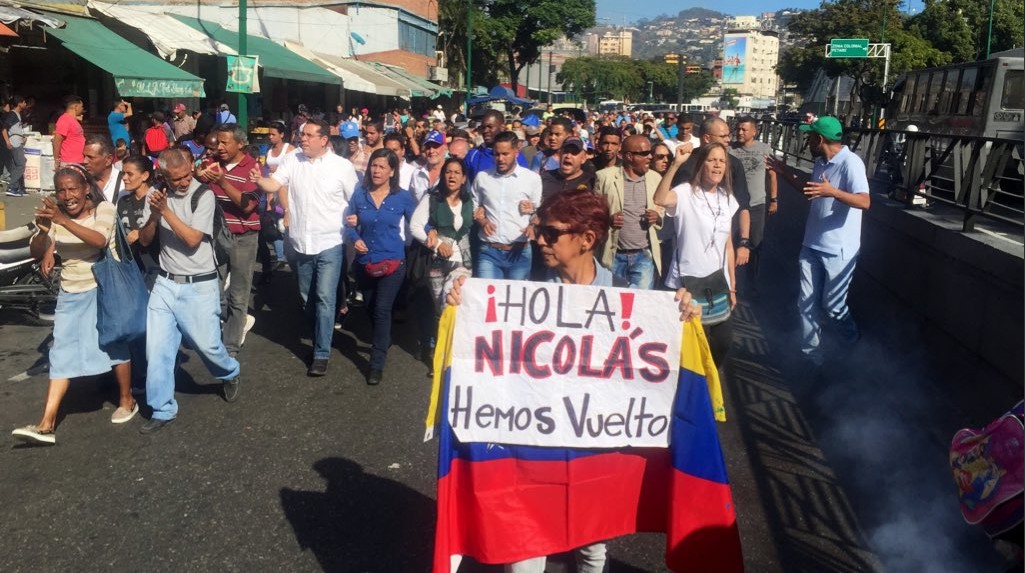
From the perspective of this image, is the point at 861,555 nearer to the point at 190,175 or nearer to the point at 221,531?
the point at 221,531

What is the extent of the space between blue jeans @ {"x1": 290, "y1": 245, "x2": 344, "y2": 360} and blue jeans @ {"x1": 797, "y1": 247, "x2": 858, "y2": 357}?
135 inches

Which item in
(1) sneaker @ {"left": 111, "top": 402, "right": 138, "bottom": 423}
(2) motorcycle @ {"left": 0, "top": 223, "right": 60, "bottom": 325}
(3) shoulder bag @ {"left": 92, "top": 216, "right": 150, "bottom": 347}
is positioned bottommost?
(1) sneaker @ {"left": 111, "top": 402, "right": 138, "bottom": 423}

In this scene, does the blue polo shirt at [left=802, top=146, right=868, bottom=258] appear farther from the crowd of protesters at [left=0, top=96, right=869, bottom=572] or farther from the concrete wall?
the concrete wall

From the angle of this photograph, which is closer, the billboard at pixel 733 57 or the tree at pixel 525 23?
the tree at pixel 525 23

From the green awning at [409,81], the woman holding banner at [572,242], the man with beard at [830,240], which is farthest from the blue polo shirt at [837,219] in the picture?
the green awning at [409,81]

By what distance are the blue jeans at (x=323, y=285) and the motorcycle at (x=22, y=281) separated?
2.59 meters

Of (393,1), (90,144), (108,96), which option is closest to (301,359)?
(90,144)

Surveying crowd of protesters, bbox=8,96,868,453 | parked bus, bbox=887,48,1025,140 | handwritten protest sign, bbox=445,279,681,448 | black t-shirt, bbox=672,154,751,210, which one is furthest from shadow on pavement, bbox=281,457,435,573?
parked bus, bbox=887,48,1025,140

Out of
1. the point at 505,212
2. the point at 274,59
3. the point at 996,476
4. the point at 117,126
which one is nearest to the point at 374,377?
the point at 505,212

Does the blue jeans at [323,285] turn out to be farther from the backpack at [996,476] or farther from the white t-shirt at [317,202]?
the backpack at [996,476]

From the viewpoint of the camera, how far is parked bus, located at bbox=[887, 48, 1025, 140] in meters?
15.8

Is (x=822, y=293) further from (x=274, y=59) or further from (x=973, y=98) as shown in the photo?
(x=274, y=59)

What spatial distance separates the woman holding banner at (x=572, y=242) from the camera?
3436mm

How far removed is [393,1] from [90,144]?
149 feet
